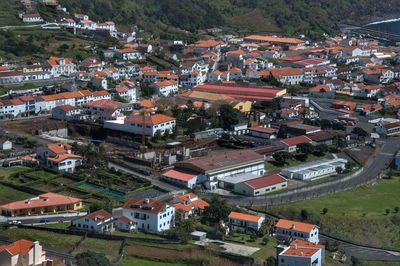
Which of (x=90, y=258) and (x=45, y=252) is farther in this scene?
(x=45, y=252)

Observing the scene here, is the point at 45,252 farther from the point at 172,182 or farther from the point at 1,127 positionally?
the point at 1,127

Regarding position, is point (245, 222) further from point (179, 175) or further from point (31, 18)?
point (31, 18)

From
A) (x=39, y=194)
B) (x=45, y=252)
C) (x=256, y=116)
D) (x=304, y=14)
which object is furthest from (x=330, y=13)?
(x=45, y=252)

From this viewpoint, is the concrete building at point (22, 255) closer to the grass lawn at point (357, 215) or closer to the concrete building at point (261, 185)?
the grass lawn at point (357, 215)

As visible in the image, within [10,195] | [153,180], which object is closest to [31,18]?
[153,180]

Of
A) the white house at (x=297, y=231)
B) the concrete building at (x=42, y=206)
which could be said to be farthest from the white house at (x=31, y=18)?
the white house at (x=297, y=231)

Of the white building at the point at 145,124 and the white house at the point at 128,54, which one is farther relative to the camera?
the white house at the point at 128,54

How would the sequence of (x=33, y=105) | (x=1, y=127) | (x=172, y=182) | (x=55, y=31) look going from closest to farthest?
1. (x=172, y=182)
2. (x=1, y=127)
3. (x=33, y=105)
4. (x=55, y=31)
